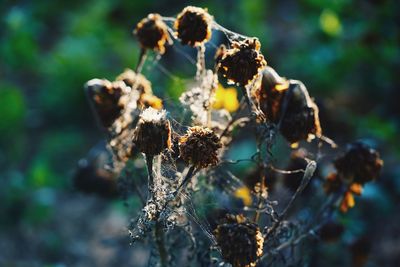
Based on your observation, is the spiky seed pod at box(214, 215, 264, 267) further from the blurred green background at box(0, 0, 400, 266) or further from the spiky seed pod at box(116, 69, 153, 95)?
the blurred green background at box(0, 0, 400, 266)

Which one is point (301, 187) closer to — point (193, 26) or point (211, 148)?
point (211, 148)

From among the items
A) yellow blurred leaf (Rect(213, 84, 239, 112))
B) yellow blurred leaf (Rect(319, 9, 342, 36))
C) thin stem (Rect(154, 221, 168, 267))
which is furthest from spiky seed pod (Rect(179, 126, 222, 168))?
yellow blurred leaf (Rect(319, 9, 342, 36))

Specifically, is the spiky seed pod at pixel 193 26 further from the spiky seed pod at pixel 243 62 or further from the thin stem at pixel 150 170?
the thin stem at pixel 150 170

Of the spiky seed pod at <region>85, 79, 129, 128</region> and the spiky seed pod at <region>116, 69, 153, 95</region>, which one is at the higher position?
the spiky seed pod at <region>116, 69, 153, 95</region>

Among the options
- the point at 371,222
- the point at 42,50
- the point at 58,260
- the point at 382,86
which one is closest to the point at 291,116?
the point at 371,222

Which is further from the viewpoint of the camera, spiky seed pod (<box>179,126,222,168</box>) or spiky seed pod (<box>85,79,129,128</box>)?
spiky seed pod (<box>85,79,129,128</box>)

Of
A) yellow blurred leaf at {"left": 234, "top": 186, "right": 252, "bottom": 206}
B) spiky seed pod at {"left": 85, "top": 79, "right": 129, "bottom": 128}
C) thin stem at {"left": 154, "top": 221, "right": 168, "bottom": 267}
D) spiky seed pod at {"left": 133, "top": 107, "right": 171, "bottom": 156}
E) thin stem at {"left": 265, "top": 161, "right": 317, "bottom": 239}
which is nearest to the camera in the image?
spiky seed pod at {"left": 133, "top": 107, "right": 171, "bottom": 156}

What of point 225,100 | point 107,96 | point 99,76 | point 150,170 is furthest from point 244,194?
point 99,76
